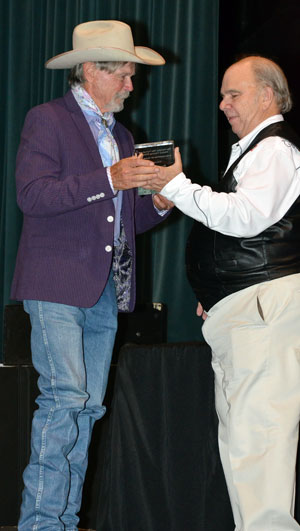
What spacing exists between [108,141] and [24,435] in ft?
3.79

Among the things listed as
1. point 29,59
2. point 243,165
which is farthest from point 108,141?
point 29,59

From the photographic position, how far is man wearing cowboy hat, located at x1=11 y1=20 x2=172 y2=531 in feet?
7.22

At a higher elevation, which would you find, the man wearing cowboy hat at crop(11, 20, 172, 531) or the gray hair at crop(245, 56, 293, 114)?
the gray hair at crop(245, 56, 293, 114)

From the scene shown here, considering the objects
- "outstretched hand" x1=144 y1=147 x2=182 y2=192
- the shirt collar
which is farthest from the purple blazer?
the shirt collar

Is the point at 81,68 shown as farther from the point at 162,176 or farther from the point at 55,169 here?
the point at 162,176

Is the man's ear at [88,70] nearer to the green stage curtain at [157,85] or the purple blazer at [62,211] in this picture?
the purple blazer at [62,211]

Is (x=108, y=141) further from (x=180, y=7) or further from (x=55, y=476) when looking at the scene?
(x=180, y=7)

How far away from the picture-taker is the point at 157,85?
13.0 ft

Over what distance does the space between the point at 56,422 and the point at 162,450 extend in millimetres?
406

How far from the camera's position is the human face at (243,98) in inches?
90.6

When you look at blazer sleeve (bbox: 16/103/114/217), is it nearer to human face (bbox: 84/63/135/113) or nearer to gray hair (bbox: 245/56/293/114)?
human face (bbox: 84/63/135/113)

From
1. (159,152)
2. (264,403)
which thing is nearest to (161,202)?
(159,152)

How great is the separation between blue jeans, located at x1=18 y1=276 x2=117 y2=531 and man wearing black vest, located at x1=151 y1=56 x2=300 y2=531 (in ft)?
1.44

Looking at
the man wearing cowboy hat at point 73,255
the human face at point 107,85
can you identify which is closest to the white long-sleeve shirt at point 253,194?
the man wearing cowboy hat at point 73,255
